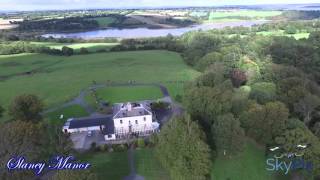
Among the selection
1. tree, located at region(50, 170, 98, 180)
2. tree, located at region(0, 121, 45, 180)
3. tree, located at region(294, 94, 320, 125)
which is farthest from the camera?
tree, located at region(294, 94, 320, 125)

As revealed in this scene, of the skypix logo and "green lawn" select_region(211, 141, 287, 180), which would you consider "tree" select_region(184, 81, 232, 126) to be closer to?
"green lawn" select_region(211, 141, 287, 180)

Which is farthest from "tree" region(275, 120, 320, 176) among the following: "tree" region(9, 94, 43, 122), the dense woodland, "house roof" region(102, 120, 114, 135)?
"tree" region(9, 94, 43, 122)

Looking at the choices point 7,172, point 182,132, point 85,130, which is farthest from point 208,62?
point 7,172

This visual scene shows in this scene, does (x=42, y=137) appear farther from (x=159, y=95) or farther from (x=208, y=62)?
(x=208, y=62)

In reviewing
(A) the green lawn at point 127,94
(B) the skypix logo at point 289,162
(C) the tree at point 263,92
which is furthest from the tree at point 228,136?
(A) the green lawn at point 127,94

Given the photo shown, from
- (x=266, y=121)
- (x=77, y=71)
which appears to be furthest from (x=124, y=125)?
(x=77, y=71)

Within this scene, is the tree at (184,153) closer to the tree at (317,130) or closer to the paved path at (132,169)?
the paved path at (132,169)
